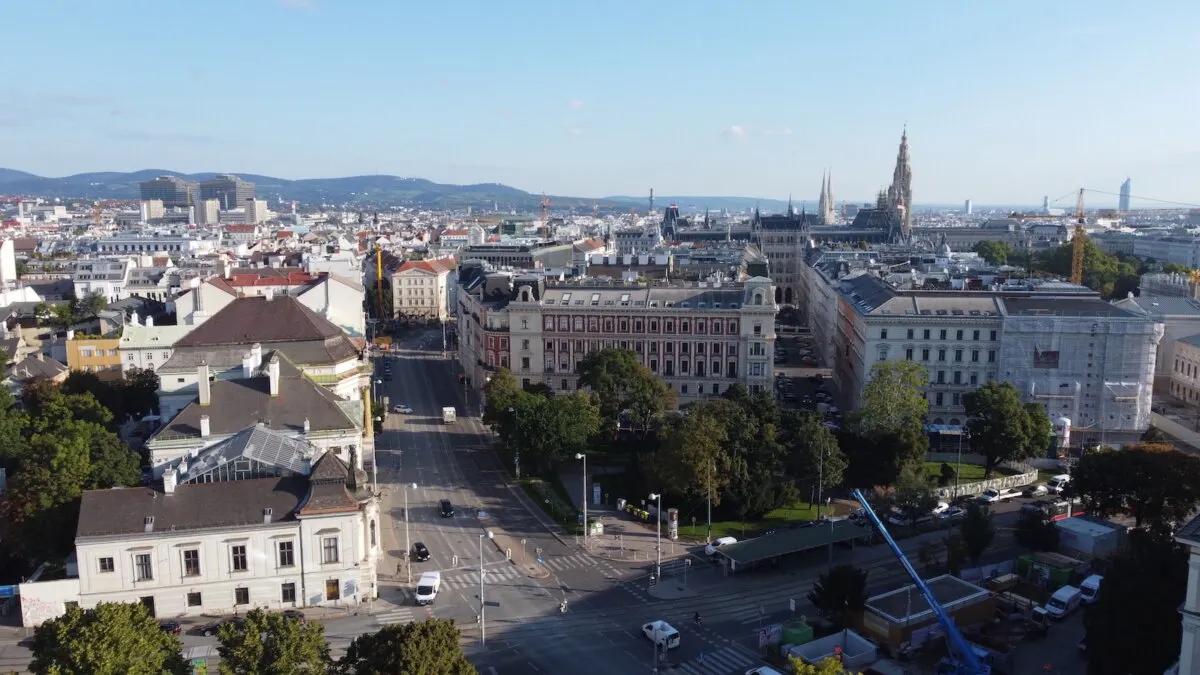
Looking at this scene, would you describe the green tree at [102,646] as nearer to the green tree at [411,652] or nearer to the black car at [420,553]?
the green tree at [411,652]

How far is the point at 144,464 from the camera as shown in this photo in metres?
64.9

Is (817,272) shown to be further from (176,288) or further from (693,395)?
(176,288)

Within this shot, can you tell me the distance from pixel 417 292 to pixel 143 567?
117 meters

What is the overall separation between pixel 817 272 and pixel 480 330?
61.2 m

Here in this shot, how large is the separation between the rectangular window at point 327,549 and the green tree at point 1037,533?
41824mm

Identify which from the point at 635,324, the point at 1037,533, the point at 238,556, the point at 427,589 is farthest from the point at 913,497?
the point at 238,556

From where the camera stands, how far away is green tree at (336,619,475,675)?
3081 cm

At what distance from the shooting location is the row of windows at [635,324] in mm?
93000

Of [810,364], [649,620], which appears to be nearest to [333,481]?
[649,620]

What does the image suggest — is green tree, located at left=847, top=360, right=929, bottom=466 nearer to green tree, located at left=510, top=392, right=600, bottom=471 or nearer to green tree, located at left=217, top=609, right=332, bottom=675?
green tree, located at left=510, top=392, right=600, bottom=471

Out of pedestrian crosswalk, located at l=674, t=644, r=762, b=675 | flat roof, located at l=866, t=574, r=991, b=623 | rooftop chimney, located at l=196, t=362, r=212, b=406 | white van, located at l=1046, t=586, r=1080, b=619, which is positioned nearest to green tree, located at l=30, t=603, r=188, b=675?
pedestrian crosswalk, located at l=674, t=644, r=762, b=675

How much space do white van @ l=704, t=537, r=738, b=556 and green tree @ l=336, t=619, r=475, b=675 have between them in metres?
26.2

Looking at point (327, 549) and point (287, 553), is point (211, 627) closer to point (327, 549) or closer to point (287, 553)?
point (287, 553)

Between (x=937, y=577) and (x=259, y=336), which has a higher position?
(x=259, y=336)
